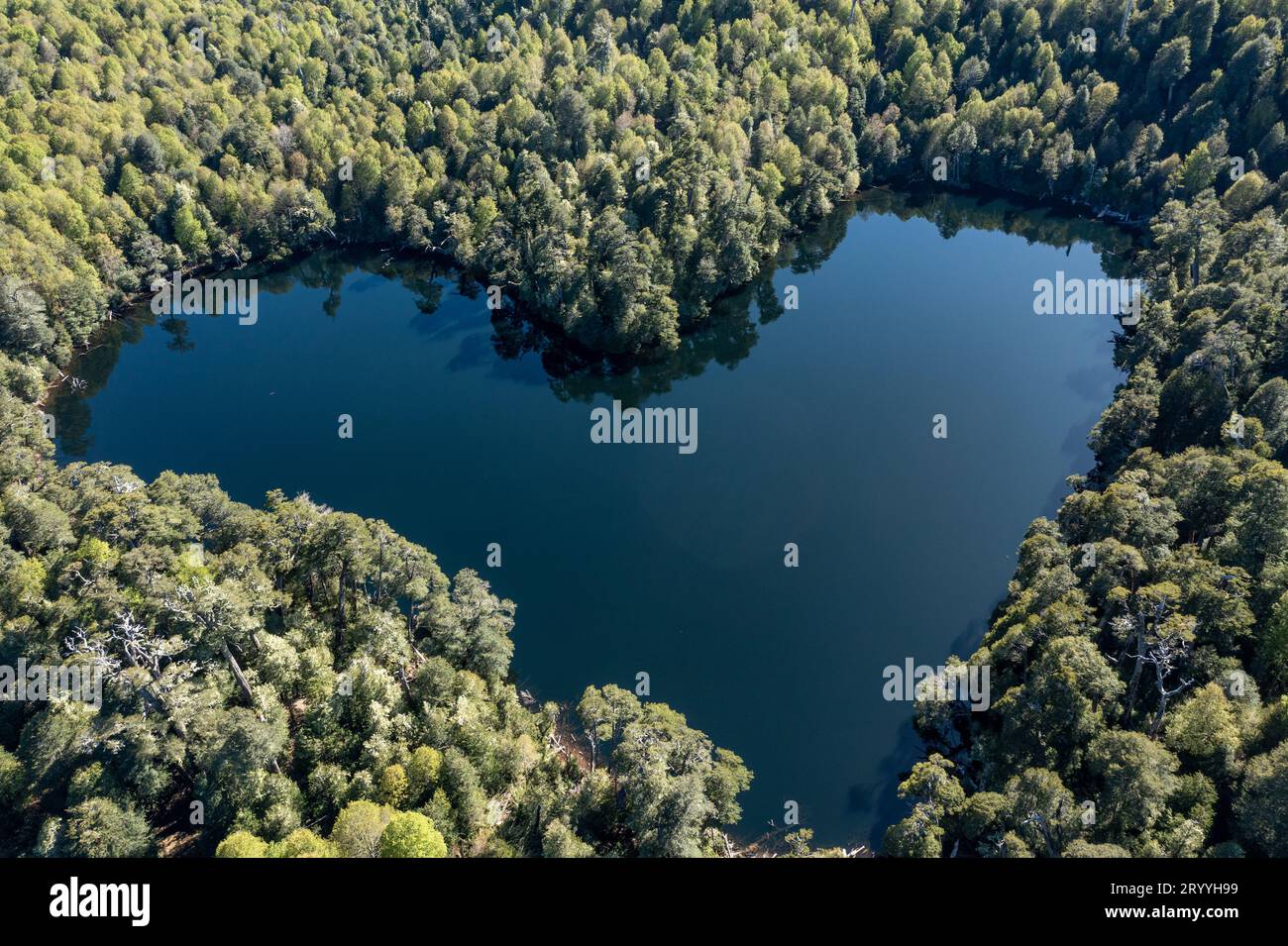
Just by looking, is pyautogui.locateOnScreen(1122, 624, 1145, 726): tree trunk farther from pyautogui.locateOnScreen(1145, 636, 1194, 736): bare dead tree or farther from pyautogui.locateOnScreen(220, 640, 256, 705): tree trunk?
pyautogui.locateOnScreen(220, 640, 256, 705): tree trunk

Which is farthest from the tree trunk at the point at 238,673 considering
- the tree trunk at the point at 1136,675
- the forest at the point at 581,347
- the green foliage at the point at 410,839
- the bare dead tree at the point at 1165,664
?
the bare dead tree at the point at 1165,664

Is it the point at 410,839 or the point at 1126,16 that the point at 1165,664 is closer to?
the point at 410,839

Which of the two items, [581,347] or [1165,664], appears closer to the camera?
[1165,664]

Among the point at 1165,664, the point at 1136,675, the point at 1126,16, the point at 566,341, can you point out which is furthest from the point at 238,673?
the point at 1126,16

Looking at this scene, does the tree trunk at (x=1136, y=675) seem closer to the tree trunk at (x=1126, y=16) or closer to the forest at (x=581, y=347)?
the forest at (x=581, y=347)

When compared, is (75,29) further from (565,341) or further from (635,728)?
(635,728)

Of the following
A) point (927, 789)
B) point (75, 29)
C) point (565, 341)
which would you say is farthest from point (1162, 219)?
point (75, 29)

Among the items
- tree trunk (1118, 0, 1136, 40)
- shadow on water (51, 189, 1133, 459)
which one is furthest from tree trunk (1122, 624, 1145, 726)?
tree trunk (1118, 0, 1136, 40)

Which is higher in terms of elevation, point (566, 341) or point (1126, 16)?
point (1126, 16)

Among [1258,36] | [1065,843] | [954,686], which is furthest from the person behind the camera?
[1258,36]
